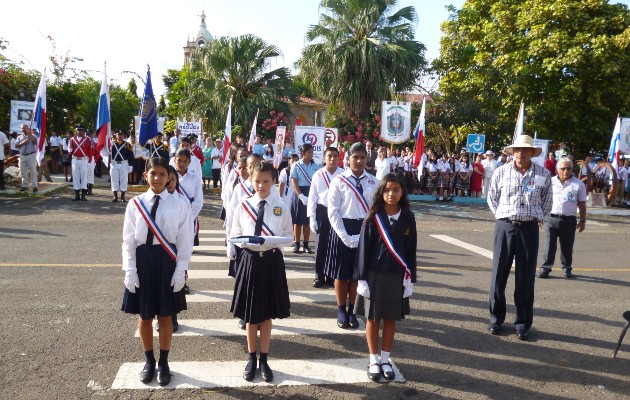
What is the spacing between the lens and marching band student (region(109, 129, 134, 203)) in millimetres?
15914

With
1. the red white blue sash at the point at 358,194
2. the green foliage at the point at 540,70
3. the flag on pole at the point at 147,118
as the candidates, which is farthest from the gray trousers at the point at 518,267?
the green foliage at the point at 540,70

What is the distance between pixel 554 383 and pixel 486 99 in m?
23.7

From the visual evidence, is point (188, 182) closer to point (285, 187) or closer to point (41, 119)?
point (285, 187)

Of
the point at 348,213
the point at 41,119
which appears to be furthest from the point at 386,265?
the point at 41,119

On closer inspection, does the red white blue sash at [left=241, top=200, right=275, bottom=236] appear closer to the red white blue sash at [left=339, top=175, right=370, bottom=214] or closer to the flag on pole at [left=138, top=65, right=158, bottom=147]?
the red white blue sash at [left=339, top=175, right=370, bottom=214]

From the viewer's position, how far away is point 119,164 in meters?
15.9

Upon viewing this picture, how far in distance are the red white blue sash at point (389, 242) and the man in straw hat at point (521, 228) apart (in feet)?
5.69

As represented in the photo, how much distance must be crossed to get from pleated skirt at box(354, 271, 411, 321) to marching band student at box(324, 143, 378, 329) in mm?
1261

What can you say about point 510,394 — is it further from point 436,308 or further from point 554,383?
point 436,308

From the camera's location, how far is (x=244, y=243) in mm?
→ 4746

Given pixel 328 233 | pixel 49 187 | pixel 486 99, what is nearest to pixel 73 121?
pixel 49 187

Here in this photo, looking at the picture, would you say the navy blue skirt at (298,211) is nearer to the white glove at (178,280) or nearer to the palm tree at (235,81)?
the white glove at (178,280)

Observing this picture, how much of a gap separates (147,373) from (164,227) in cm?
117

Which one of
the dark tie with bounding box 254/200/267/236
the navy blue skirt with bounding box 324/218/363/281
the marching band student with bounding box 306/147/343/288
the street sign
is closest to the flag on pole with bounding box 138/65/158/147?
the marching band student with bounding box 306/147/343/288
